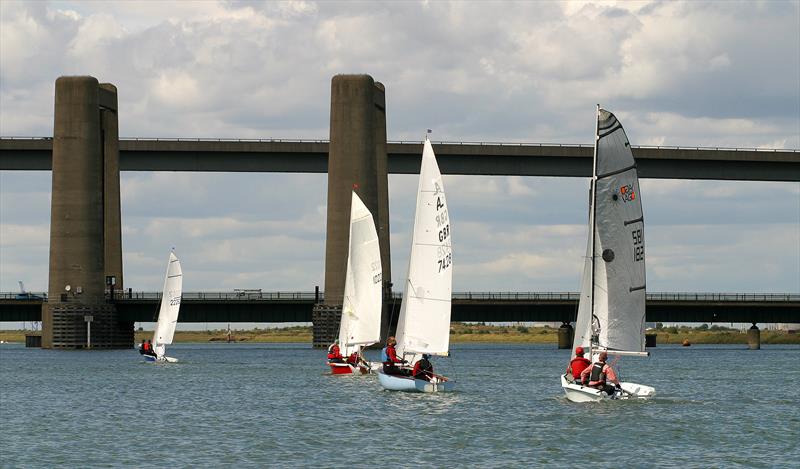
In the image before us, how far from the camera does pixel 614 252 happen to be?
2031 inches

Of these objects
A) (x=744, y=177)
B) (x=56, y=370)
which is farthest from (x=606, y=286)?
(x=744, y=177)

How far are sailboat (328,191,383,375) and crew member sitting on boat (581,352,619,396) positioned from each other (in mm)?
28093

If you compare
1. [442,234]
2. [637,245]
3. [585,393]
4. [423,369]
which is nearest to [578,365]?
[585,393]

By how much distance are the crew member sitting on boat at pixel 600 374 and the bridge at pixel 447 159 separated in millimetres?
100035

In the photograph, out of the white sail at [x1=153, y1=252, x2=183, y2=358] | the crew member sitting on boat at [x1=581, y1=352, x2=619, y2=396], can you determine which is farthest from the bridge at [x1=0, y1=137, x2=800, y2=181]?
the crew member sitting on boat at [x1=581, y1=352, x2=619, y2=396]

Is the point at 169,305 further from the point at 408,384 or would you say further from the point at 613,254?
the point at 613,254

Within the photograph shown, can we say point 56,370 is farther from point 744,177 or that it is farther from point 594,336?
point 744,177

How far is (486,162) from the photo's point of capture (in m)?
156

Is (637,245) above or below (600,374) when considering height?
above

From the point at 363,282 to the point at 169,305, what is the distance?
32.4m

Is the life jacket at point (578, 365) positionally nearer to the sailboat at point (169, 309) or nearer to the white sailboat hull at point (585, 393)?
the white sailboat hull at point (585, 393)

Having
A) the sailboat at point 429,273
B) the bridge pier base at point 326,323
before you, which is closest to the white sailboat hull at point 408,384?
the sailboat at point 429,273

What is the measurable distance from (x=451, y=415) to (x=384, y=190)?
304ft

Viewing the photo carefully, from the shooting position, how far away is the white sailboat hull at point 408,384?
62750mm
